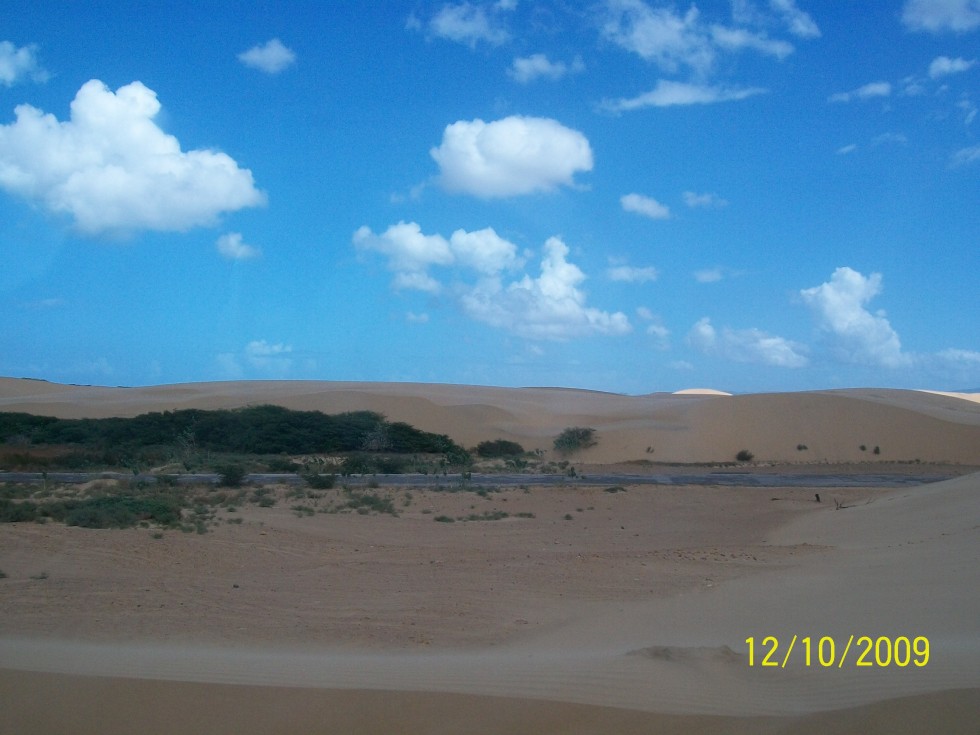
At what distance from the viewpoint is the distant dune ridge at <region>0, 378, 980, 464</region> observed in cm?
4684

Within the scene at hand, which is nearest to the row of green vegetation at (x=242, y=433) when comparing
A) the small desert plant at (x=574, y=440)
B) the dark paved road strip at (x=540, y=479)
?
the small desert plant at (x=574, y=440)

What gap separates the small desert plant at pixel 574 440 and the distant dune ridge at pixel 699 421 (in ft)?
2.00

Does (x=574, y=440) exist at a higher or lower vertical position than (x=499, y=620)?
higher

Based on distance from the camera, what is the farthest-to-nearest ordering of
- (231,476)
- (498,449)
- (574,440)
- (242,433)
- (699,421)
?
(699,421) → (574,440) → (498,449) → (242,433) → (231,476)

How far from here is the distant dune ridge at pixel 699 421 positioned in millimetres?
46844

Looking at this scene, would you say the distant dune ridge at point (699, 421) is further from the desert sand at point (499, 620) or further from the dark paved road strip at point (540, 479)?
the desert sand at point (499, 620)

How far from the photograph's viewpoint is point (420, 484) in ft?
91.5

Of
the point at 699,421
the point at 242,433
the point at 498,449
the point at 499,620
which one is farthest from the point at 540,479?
the point at 699,421

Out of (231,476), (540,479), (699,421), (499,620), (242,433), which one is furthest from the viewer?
(699,421)

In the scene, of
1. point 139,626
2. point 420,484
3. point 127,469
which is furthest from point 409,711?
point 127,469

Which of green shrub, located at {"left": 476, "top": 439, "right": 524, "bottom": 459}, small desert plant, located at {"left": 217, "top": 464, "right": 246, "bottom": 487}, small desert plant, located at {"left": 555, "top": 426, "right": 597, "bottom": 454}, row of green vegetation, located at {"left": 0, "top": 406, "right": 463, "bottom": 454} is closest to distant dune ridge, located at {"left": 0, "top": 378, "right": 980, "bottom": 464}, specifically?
small desert plant, located at {"left": 555, "top": 426, "right": 597, "bottom": 454}

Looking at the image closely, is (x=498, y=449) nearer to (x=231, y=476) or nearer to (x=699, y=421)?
(x=699, y=421)

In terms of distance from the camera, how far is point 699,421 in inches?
2121

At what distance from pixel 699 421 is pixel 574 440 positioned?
1031 cm
